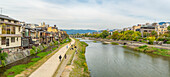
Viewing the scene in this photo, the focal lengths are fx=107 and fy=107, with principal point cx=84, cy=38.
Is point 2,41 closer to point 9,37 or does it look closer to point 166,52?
point 9,37

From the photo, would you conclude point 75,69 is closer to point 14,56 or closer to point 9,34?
point 14,56

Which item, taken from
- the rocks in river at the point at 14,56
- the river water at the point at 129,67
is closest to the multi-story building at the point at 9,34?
the rocks in river at the point at 14,56

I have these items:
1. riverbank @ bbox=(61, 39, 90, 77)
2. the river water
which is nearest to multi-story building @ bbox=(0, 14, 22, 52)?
riverbank @ bbox=(61, 39, 90, 77)

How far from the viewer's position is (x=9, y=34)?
2672 centimetres

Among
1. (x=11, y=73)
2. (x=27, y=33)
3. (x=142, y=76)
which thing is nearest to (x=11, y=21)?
(x=27, y=33)

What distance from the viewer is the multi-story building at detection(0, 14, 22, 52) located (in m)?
25.0

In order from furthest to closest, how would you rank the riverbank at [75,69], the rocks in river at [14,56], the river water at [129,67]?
the rocks in river at [14,56], the river water at [129,67], the riverbank at [75,69]

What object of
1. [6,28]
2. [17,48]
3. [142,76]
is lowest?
[142,76]

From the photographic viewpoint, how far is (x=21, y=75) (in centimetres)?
1709

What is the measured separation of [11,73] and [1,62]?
17.7ft

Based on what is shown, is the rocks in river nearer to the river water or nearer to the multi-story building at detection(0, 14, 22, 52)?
the multi-story building at detection(0, 14, 22, 52)

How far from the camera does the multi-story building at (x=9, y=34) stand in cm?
2502

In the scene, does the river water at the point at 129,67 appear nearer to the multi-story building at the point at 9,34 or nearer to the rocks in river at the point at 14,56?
the rocks in river at the point at 14,56

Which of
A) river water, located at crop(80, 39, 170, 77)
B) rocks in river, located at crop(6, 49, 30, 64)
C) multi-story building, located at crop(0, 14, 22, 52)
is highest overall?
multi-story building, located at crop(0, 14, 22, 52)
